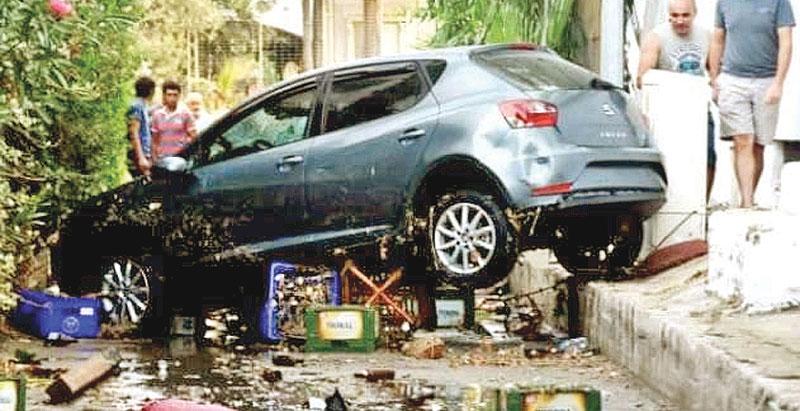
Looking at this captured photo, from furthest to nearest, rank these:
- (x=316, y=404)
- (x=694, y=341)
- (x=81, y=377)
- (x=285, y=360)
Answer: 1. (x=285, y=360)
2. (x=81, y=377)
3. (x=316, y=404)
4. (x=694, y=341)

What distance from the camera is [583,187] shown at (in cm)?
1130

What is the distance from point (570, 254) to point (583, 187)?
1.28m

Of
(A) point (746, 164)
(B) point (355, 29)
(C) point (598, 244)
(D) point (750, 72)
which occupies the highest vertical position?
(B) point (355, 29)

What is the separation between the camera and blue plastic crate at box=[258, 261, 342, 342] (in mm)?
11906

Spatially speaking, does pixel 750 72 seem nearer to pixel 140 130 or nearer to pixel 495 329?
pixel 495 329

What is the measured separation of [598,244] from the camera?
12.4m

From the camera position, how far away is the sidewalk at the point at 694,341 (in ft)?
24.3

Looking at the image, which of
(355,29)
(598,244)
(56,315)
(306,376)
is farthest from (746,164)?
(355,29)

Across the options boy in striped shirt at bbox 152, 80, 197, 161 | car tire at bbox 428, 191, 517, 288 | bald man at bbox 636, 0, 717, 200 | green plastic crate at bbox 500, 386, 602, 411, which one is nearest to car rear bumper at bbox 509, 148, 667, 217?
car tire at bbox 428, 191, 517, 288

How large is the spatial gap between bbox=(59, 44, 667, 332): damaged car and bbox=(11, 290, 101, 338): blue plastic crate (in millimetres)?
413

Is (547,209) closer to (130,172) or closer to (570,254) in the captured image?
(570,254)

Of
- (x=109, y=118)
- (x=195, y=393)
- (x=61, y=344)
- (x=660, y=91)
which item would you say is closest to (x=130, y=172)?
(x=109, y=118)

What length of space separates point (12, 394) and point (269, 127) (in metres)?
4.98

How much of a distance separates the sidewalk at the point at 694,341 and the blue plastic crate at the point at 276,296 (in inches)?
61.3
